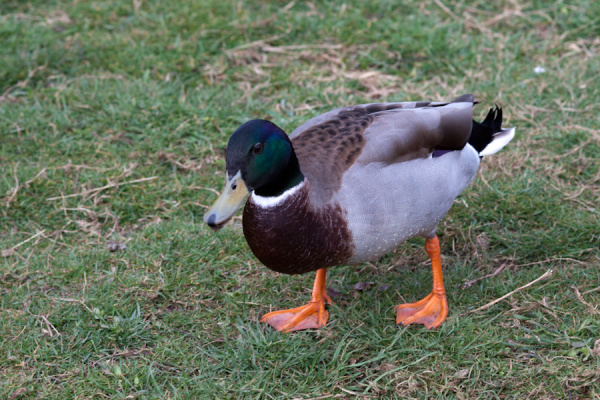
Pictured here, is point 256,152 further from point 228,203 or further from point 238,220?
point 238,220

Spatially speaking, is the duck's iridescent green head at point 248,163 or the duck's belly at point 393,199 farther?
the duck's belly at point 393,199

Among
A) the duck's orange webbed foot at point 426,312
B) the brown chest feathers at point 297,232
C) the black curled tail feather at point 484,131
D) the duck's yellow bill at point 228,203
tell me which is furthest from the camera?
the black curled tail feather at point 484,131

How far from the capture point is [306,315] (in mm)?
3203

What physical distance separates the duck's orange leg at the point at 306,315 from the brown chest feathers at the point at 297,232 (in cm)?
46

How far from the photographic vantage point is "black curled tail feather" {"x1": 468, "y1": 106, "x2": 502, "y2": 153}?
338cm

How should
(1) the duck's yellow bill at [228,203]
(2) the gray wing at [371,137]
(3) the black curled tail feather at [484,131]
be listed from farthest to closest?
(3) the black curled tail feather at [484,131] < (2) the gray wing at [371,137] < (1) the duck's yellow bill at [228,203]

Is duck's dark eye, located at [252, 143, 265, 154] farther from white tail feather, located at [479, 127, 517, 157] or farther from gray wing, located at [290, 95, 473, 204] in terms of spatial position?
white tail feather, located at [479, 127, 517, 157]

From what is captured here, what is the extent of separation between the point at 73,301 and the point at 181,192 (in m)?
1.03

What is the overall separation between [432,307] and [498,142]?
950 millimetres

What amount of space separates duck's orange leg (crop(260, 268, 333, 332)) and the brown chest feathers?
460 mm

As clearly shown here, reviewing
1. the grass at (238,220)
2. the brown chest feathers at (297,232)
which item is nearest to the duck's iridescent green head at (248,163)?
the brown chest feathers at (297,232)

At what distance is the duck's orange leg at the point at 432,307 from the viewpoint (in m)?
3.11

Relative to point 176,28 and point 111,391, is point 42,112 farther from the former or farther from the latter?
point 111,391

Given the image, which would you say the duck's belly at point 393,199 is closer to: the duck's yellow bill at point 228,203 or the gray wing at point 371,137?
the gray wing at point 371,137
